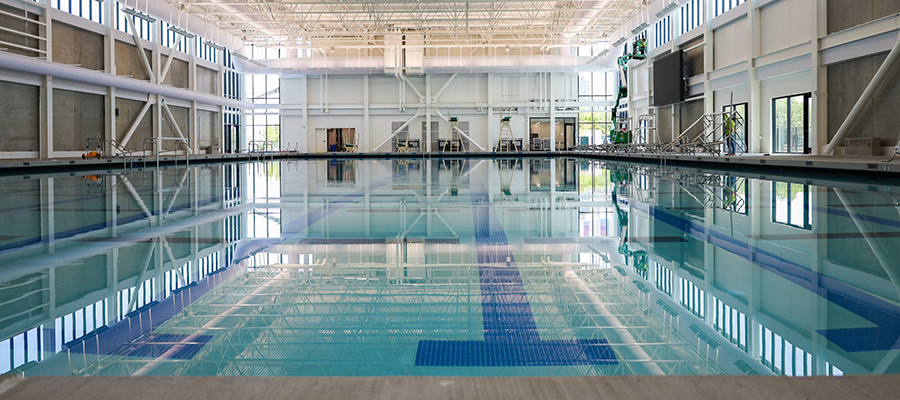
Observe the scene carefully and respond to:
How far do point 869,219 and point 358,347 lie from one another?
5.67 metres

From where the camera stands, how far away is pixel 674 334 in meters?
2.72

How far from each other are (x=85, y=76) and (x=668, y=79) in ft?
74.8

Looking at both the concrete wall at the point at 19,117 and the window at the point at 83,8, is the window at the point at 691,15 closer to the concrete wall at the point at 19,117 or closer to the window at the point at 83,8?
the window at the point at 83,8

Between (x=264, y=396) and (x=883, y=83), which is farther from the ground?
(x=883, y=83)

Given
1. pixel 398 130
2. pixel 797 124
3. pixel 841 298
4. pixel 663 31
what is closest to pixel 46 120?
pixel 398 130

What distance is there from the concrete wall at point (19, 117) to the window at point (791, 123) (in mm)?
24372

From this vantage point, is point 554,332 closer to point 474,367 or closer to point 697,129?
point 474,367

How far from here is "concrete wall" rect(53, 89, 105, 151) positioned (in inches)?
900

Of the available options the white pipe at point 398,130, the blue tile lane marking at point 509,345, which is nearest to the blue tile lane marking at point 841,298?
the blue tile lane marking at point 509,345

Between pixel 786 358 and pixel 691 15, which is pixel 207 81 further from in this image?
pixel 786 358

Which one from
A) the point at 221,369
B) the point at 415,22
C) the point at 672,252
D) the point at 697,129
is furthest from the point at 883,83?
the point at 415,22

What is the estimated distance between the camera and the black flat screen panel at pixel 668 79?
27.3 metres

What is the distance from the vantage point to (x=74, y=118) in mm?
23781

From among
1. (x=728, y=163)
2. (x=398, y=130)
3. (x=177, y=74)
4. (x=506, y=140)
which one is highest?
(x=177, y=74)
